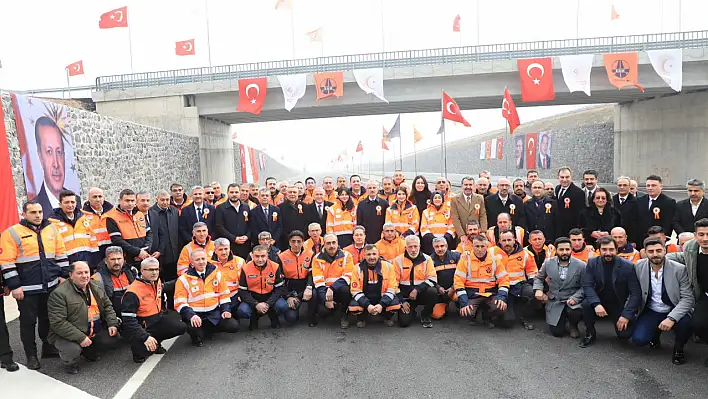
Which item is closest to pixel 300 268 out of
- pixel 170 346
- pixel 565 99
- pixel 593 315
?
pixel 170 346

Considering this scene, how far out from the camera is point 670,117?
24.8m

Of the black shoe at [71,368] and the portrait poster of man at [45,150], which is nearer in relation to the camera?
the black shoe at [71,368]

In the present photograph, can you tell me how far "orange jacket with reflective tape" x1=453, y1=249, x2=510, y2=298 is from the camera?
6.24 meters

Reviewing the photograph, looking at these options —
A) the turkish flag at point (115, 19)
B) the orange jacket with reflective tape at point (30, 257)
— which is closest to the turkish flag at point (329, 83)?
the turkish flag at point (115, 19)

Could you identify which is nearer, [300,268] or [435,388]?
[435,388]

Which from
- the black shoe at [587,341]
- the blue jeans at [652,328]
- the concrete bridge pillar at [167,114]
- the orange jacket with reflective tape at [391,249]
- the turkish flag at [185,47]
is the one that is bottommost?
the black shoe at [587,341]

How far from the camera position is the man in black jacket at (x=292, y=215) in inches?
336

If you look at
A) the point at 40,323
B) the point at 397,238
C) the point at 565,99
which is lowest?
the point at 40,323

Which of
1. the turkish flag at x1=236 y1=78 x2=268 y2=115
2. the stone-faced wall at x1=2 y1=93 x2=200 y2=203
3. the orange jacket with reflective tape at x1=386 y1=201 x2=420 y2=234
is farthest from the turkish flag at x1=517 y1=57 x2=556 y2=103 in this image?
the stone-faced wall at x1=2 y1=93 x2=200 y2=203

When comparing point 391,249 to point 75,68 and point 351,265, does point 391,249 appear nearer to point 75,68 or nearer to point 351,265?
point 351,265

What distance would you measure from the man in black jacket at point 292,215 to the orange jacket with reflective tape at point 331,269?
209cm

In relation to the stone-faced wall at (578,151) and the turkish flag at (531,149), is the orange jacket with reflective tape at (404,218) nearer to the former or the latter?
the stone-faced wall at (578,151)

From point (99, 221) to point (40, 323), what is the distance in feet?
5.02

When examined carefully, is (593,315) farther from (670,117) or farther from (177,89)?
(670,117)
